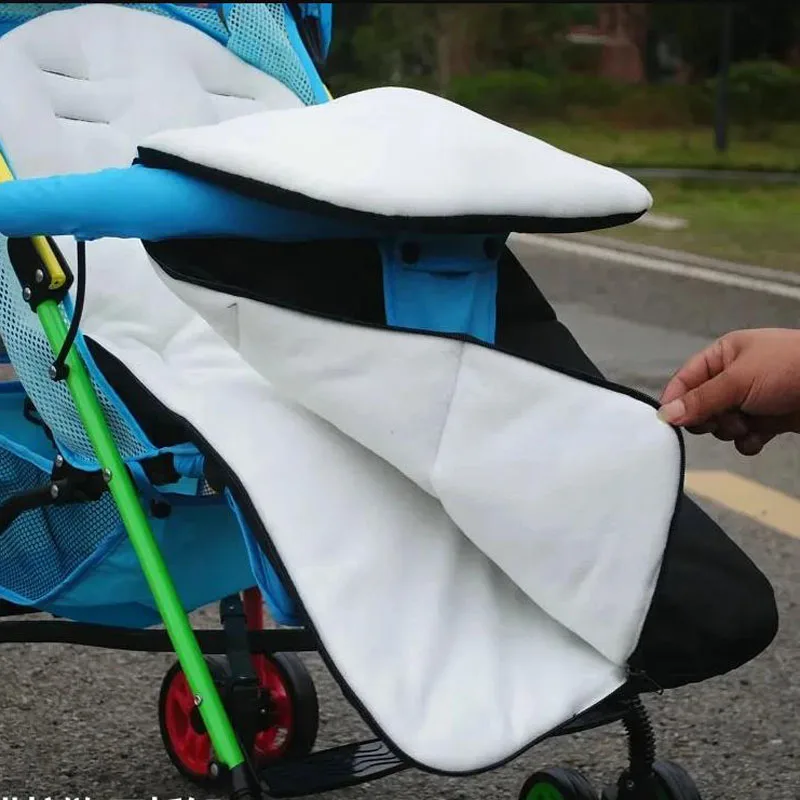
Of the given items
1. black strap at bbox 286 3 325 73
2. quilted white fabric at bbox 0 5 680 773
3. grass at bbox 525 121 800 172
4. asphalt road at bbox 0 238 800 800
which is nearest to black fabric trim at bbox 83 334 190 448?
quilted white fabric at bbox 0 5 680 773

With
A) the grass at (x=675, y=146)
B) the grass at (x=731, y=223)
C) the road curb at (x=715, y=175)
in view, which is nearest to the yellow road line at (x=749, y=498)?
the grass at (x=731, y=223)

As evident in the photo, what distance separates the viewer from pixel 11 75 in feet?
9.37

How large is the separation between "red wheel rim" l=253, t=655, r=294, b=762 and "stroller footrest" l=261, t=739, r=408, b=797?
50cm

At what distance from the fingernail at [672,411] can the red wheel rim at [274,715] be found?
121 cm

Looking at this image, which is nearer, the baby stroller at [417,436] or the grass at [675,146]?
the baby stroller at [417,436]

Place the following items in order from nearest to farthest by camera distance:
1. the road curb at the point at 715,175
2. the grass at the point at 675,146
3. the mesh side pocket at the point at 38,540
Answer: the mesh side pocket at the point at 38,540, the road curb at the point at 715,175, the grass at the point at 675,146

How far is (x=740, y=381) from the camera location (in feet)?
6.73

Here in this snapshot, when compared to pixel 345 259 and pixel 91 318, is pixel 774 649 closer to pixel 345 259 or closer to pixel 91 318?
pixel 91 318

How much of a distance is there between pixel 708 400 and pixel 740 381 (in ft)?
0.15

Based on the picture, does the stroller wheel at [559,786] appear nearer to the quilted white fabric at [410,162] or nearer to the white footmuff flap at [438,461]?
the white footmuff flap at [438,461]

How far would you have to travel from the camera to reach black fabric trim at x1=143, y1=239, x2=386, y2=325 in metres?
2.05

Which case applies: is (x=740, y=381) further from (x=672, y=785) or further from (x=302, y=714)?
(x=302, y=714)

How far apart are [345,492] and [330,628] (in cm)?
16

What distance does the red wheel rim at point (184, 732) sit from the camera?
2955 millimetres
